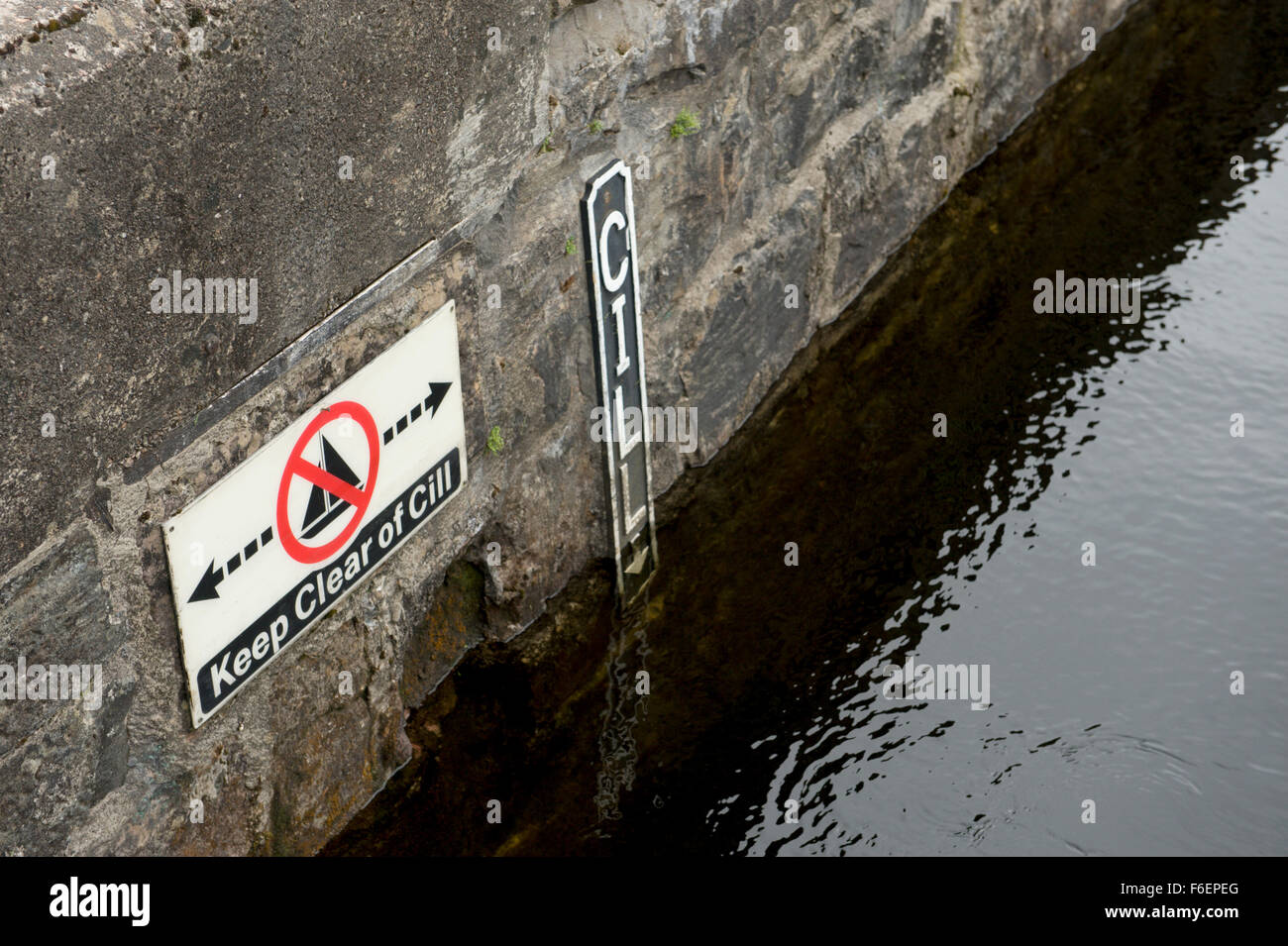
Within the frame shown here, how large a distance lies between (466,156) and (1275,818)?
9.64 ft

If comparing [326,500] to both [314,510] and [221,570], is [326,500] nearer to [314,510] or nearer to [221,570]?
[314,510]

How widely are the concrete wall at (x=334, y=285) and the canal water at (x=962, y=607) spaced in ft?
0.92

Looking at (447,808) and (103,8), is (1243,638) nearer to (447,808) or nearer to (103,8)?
(447,808)

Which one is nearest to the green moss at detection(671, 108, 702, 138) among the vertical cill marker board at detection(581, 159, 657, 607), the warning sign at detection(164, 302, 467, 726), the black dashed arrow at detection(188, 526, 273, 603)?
the vertical cill marker board at detection(581, 159, 657, 607)

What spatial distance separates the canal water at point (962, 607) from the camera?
461 cm

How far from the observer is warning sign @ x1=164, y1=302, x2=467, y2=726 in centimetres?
385

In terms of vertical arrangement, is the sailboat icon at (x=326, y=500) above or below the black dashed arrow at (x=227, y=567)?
above

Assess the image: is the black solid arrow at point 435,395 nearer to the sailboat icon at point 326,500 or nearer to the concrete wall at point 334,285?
the concrete wall at point 334,285

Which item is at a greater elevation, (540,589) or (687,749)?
(540,589)

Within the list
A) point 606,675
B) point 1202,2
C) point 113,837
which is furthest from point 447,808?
point 1202,2

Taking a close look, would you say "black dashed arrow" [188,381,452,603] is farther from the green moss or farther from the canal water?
the green moss

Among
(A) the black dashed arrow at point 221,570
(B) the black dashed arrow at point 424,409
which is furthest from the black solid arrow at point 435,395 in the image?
(A) the black dashed arrow at point 221,570

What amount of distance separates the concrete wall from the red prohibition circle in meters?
0.09

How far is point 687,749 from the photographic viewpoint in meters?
4.87
